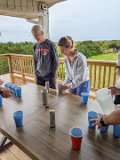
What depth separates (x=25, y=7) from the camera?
379 cm

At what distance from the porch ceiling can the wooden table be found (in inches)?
105

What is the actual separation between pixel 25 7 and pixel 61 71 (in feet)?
6.21

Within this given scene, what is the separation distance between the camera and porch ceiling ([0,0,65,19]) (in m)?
3.44

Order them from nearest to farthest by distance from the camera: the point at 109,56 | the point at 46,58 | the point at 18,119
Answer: the point at 18,119
the point at 46,58
the point at 109,56

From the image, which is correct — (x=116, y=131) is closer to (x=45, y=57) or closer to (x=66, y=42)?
(x=66, y=42)

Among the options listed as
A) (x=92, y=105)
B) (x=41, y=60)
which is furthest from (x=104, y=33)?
(x=92, y=105)

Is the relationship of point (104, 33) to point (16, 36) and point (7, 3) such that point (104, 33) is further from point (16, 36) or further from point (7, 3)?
point (16, 36)

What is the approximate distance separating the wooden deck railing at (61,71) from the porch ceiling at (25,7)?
3.81 ft

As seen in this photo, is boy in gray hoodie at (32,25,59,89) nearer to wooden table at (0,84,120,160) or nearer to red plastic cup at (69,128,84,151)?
wooden table at (0,84,120,160)

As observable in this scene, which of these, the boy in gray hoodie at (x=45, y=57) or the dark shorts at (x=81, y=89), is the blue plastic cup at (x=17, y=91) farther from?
the boy in gray hoodie at (x=45, y=57)

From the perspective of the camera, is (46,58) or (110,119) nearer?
(110,119)

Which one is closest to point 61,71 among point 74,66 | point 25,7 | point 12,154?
point 25,7

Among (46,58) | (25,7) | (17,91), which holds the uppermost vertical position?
(25,7)

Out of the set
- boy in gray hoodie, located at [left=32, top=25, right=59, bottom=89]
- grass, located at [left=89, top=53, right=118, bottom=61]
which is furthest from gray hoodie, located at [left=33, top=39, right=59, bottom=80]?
grass, located at [left=89, top=53, right=118, bottom=61]
